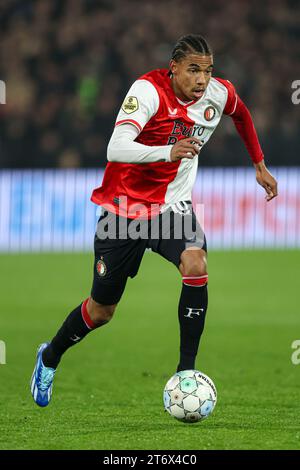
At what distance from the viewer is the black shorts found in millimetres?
6453

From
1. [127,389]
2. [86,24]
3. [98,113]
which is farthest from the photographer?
[86,24]

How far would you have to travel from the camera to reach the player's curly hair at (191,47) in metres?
6.26

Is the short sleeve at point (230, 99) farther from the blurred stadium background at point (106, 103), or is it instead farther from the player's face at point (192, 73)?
the blurred stadium background at point (106, 103)

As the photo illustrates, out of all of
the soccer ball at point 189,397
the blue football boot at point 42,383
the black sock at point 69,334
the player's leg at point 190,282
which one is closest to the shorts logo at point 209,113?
the player's leg at point 190,282

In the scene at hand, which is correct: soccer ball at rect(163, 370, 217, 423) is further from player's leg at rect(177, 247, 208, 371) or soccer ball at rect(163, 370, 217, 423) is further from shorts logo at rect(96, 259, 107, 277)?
shorts logo at rect(96, 259, 107, 277)

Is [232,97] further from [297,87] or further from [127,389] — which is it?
[297,87]

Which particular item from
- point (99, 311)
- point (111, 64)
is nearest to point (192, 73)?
point (99, 311)

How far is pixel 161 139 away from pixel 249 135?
32.6 inches

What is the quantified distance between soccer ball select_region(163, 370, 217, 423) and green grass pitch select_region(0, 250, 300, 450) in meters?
0.09

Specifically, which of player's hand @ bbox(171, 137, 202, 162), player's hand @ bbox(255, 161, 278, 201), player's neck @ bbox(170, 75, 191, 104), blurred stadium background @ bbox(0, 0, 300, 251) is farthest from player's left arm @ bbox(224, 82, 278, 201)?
blurred stadium background @ bbox(0, 0, 300, 251)

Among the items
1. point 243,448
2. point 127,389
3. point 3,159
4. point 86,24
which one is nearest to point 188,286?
point 243,448

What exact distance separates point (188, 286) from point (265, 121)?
38.9 feet

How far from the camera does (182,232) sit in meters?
6.44
